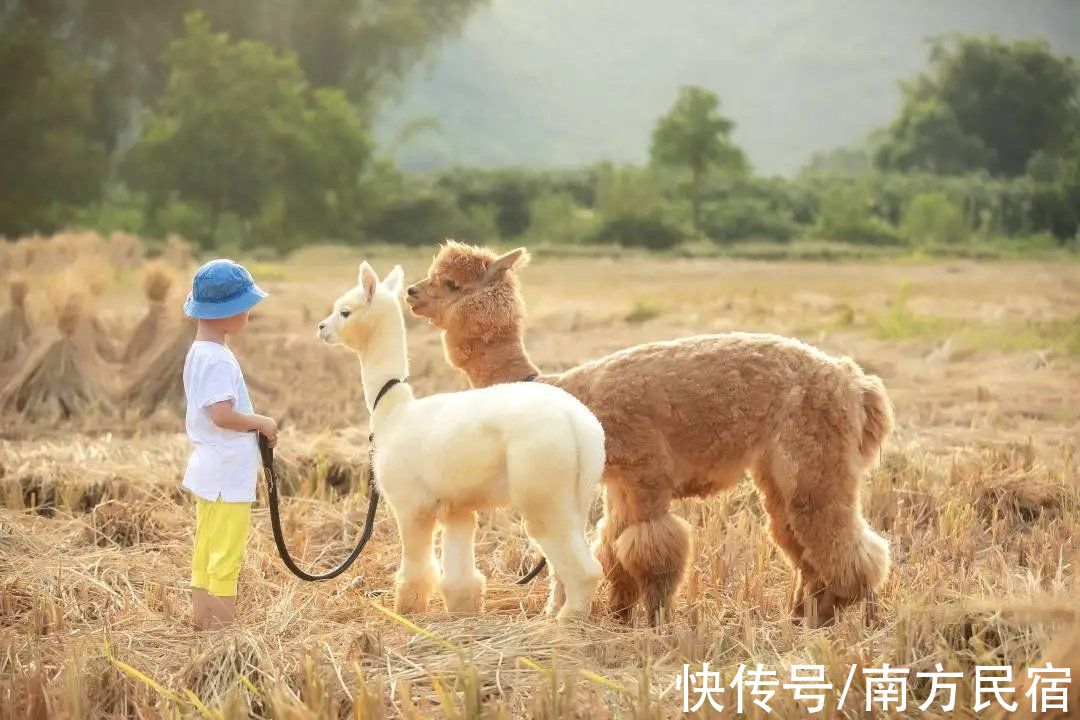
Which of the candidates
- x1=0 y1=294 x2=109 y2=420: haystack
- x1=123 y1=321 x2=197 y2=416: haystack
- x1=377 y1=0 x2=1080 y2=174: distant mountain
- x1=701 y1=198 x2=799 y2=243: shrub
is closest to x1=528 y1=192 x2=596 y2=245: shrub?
x1=701 y1=198 x2=799 y2=243: shrub

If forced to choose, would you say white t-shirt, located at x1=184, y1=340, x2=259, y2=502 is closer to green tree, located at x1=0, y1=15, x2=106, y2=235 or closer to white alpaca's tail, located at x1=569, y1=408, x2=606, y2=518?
white alpaca's tail, located at x1=569, y1=408, x2=606, y2=518

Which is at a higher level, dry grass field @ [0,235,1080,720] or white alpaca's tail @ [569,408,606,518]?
white alpaca's tail @ [569,408,606,518]

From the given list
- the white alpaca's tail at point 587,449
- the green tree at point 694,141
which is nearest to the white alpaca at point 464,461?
the white alpaca's tail at point 587,449

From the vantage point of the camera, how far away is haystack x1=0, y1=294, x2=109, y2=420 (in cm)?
1052

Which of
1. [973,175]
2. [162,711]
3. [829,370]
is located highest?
[973,175]

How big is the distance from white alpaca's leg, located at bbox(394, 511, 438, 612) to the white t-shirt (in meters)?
0.67

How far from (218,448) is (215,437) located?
0.05 m

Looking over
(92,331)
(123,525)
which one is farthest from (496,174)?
(123,525)

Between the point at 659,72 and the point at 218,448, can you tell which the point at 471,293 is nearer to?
the point at 218,448

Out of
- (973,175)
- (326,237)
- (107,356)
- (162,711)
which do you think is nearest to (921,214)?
(973,175)

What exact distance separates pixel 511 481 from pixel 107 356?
26.0ft

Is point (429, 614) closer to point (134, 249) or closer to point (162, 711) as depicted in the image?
point (162, 711)

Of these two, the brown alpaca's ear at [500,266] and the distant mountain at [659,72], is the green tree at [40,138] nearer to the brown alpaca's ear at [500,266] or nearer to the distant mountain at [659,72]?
the distant mountain at [659,72]

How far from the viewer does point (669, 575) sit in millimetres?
5293
